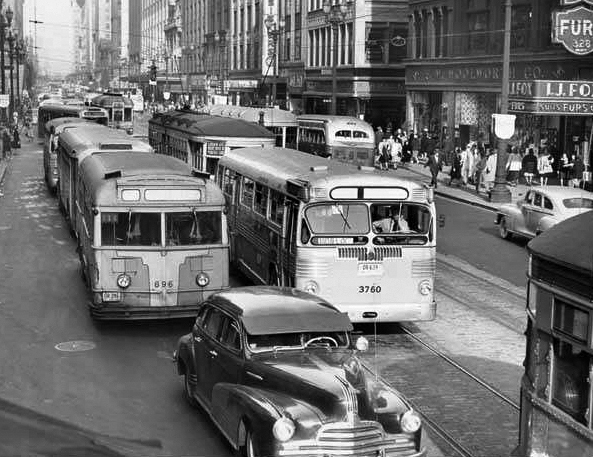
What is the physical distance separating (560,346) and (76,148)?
18.7 metres

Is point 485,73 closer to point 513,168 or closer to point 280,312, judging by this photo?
point 513,168

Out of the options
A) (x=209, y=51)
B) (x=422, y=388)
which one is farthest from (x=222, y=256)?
(x=209, y=51)

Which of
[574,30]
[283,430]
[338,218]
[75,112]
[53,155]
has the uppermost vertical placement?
[574,30]

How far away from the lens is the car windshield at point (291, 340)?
10656 mm

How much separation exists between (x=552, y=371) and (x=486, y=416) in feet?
12.9

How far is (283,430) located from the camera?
9.20 meters

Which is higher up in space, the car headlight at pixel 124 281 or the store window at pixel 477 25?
the store window at pixel 477 25

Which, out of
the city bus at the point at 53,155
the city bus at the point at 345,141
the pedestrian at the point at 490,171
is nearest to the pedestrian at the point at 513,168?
the pedestrian at the point at 490,171

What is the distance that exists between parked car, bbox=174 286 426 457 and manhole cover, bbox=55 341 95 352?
134 inches

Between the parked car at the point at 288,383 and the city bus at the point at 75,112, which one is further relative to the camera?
the city bus at the point at 75,112

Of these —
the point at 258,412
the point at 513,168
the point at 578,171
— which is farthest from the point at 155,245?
the point at 513,168

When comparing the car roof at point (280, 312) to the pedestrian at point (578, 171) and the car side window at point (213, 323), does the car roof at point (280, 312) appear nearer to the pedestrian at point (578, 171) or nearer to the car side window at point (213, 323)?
the car side window at point (213, 323)

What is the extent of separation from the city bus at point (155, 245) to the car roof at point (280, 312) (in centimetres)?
420

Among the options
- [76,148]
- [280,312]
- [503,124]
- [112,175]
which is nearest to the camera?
[280,312]
